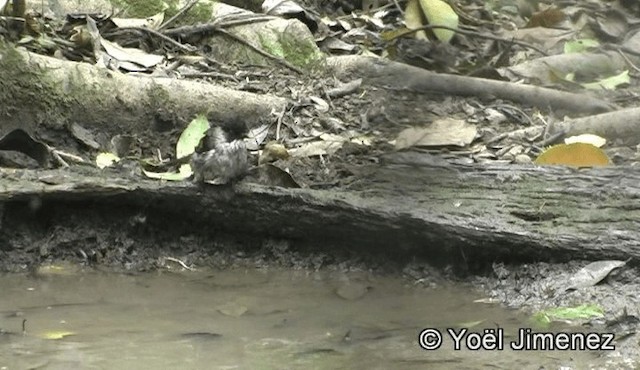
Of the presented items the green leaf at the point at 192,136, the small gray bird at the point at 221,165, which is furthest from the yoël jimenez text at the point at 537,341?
the green leaf at the point at 192,136

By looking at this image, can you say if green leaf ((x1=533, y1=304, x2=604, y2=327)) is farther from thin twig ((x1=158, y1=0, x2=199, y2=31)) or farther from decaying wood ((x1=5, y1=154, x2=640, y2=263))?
thin twig ((x1=158, y1=0, x2=199, y2=31))

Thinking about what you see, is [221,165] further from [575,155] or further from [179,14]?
[179,14]

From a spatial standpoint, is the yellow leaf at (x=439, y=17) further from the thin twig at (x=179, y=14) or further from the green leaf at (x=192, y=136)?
the thin twig at (x=179, y=14)

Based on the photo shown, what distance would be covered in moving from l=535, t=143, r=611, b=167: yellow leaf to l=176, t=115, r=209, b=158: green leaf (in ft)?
3.84

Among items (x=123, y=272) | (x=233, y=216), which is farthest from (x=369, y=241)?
(x=123, y=272)

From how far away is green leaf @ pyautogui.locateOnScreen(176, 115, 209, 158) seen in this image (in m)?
3.58

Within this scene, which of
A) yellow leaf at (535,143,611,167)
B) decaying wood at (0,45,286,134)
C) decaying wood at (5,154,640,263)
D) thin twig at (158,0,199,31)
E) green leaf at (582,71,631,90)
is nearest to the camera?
decaying wood at (5,154,640,263)

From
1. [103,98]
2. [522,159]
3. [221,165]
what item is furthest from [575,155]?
[103,98]

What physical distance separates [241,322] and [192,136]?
1176 millimetres

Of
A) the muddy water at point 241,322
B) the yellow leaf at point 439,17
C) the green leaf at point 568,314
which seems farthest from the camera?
the yellow leaf at point 439,17

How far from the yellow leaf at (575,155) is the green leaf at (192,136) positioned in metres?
1.17

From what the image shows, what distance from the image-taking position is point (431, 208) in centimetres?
295

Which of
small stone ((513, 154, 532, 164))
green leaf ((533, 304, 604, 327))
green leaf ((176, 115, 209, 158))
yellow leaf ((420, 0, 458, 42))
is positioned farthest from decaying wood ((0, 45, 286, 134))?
green leaf ((533, 304, 604, 327))

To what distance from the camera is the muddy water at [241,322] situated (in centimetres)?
238
